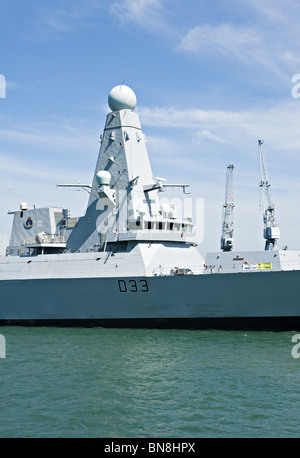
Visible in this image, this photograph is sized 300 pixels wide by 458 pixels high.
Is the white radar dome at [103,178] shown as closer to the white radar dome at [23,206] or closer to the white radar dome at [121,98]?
the white radar dome at [121,98]

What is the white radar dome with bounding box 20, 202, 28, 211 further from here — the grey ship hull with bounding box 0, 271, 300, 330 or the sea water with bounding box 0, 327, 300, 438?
the sea water with bounding box 0, 327, 300, 438

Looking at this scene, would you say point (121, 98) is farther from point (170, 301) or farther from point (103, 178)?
point (170, 301)

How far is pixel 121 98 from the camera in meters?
22.1

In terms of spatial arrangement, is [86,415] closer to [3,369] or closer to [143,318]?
[3,369]

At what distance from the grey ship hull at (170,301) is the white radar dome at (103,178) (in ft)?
15.6

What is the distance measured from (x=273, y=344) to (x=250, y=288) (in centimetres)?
→ 259

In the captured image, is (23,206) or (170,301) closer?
(170,301)

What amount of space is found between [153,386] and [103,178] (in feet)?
38.9

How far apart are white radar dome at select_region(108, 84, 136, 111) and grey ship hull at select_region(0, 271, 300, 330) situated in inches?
352

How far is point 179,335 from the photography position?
701 inches

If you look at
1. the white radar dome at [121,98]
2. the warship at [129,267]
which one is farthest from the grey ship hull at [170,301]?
the white radar dome at [121,98]

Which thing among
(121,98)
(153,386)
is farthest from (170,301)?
(121,98)

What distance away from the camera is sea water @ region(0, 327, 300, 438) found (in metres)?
8.88

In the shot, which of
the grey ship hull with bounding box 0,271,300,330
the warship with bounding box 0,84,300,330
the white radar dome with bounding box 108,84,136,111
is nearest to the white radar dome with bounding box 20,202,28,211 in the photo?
the warship with bounding box 0,84,300,330
